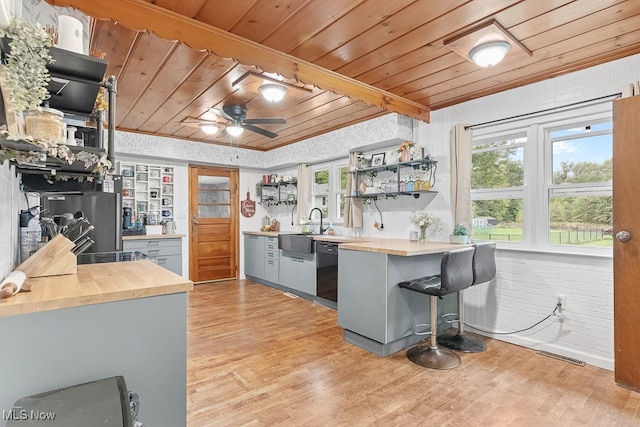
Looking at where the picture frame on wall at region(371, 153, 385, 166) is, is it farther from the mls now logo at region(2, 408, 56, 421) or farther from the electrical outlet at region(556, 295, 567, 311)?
the mls now logo at region(2, 408, 56, 421)

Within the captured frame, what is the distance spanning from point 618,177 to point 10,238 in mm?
3553

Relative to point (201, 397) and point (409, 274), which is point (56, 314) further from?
point (409, 274)

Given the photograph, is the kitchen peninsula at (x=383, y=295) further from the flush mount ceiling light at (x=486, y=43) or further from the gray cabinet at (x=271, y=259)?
the gray cabinet at (x=271, y=259)

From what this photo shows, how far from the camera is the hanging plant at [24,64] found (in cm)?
98

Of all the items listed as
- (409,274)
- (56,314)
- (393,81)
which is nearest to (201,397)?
(56,314)

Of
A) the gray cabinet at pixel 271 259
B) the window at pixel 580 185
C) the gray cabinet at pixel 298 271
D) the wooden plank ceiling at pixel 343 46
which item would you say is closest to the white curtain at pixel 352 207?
the gray cabinet at pixel 298 271

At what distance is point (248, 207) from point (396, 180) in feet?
10.4

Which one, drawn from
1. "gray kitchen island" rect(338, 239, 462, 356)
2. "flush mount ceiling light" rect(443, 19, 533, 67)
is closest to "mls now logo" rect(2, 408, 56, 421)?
"gray kitchen island" rect(338, 239, 462, 356)

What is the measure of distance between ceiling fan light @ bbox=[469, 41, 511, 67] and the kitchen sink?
109 inches

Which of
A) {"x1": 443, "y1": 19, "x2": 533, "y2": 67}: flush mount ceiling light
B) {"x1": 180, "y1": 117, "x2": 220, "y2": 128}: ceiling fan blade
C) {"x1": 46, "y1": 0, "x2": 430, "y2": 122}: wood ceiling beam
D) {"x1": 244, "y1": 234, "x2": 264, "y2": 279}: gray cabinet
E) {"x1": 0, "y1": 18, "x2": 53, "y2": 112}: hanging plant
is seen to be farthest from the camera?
{"x1": 244, "y1": 234, "x2": 264, "y2": 279}: gray cabinet

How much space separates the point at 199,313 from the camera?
153 inches

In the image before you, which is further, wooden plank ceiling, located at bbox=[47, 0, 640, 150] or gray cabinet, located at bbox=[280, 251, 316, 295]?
gray cabinet, located at bbox=[280, 251, 316, 295]

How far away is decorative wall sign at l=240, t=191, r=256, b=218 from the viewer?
6.07 metres

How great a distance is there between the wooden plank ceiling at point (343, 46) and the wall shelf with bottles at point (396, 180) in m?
0.59
